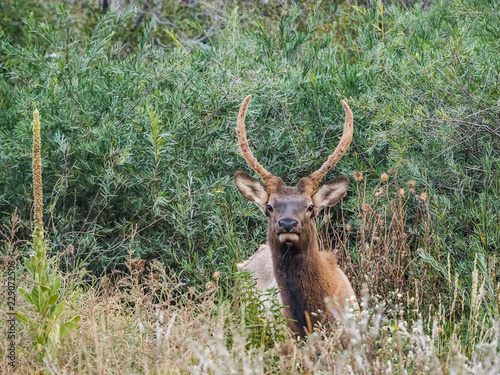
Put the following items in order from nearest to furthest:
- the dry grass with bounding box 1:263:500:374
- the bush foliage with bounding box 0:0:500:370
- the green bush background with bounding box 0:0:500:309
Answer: the dry grass with bounding box 1:263:500:374, the bush foliage with bounding box 0:0:500:370, the green bush background with bounding box 0:0:500:309

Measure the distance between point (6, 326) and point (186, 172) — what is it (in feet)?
10.3

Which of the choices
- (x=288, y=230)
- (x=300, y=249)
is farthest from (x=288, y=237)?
(x=300, y=249)

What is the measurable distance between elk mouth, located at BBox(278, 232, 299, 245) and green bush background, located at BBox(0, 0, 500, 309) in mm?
1446

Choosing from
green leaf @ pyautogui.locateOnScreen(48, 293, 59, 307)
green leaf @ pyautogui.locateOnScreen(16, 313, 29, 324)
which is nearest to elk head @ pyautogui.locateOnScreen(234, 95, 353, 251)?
green leaf @ pyautogui.locateOnScreen(48, 293, 59, 307)

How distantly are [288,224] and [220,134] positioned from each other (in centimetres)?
260

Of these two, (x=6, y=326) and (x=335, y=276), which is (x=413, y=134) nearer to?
(x=335, y=276)

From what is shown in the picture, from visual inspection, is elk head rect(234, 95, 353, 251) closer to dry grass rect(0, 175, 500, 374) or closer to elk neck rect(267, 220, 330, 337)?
elk neck rect(267, 220, 330, 337)

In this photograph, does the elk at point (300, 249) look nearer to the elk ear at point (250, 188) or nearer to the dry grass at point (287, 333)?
the elk ear at point (250, 188)

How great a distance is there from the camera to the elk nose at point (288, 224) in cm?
552

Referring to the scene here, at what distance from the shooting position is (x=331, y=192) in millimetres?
6176

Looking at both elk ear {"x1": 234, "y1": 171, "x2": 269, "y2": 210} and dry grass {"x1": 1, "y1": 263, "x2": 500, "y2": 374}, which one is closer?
dry grass {"x1": 1, "y1": 263, "x2": 500, "y2": 374}

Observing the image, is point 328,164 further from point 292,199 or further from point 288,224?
point 288,224

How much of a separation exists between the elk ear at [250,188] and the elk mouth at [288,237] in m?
0.66

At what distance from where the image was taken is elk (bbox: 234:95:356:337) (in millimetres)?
5605
